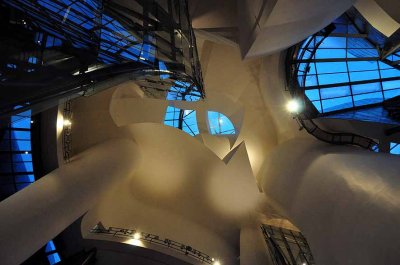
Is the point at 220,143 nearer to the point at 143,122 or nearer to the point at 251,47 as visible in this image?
the point at 143,122

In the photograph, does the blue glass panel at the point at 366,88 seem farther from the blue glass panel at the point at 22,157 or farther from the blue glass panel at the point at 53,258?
the blue glass panel at the point at 53,258

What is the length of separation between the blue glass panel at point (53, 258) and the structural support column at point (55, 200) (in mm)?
5186

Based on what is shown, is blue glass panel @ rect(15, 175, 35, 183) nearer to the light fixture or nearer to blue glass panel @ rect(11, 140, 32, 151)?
blue glass panel @ rect(11, 140, 32, 151)

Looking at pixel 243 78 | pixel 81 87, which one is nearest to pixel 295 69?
pixel 243 78

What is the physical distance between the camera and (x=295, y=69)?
41.7 ft

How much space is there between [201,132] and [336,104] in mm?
8185

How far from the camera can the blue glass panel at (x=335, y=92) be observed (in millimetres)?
14008

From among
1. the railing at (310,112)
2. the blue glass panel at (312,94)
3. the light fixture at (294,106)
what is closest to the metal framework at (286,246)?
the railing at (310,112)

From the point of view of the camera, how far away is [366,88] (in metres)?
14.7

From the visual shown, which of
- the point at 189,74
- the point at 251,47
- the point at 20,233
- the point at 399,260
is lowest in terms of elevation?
the point at 20,233

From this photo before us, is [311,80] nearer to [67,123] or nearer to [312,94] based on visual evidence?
[312,94]

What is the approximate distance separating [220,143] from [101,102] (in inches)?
287

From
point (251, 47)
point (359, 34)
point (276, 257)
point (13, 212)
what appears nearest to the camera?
point (13, 212)

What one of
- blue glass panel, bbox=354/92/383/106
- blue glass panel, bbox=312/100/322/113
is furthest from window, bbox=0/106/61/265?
blue glass panel, bbox=354/92/383/106
